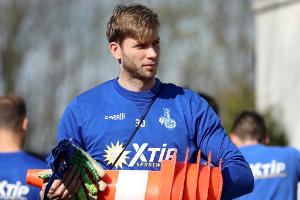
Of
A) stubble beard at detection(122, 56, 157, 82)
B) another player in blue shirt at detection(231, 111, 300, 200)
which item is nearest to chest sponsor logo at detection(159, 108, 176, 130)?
stubble beard at detection(122, 56, 157, 82)

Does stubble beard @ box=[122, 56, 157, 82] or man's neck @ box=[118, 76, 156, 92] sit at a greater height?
stubble beard @ box=[122, 56, 157, 82]

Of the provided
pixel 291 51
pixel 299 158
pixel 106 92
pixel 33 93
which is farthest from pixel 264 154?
pixel 33 93

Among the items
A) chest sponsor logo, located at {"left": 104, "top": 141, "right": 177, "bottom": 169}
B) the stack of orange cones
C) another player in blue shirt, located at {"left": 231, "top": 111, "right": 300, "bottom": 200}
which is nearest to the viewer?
the stack of orange cones

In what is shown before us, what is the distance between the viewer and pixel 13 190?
769cm

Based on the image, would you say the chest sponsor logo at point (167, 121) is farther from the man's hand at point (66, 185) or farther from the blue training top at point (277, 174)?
the blue training top at point (277, 174)

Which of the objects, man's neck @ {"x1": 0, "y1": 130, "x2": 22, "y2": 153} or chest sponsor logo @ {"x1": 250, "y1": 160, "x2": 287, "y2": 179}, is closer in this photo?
man's neck @ {"x1": 0, "y1": 130, "x2": 22, "y2": 153}

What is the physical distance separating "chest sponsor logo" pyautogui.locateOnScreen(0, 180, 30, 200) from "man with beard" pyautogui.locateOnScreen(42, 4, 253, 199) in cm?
236

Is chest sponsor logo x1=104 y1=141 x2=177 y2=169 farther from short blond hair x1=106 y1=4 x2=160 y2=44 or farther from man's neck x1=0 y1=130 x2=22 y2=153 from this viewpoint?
man's neck x1=0 y1=130 x2=22 y2=153

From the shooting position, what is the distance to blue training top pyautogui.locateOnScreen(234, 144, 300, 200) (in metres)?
8.80

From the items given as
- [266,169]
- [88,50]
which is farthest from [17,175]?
[88,50]

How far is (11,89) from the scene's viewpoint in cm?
3127

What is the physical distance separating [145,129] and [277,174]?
12.3 feet

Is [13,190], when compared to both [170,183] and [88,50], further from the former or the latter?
[88,50]

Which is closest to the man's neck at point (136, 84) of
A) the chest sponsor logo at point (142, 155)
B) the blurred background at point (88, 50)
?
the chest sponsor logo at point (142, 155)
